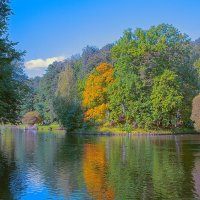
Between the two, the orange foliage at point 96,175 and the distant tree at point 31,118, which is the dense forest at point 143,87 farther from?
the orange foliage at point 96,175

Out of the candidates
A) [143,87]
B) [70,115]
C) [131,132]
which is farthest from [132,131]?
[70,115]

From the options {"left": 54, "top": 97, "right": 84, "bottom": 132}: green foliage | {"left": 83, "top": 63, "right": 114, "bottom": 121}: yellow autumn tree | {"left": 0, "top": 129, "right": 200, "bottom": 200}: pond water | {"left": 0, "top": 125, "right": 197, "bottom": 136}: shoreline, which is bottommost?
{"left": 0, "top": 129, "right": 200, "bottom": 200}: pond water

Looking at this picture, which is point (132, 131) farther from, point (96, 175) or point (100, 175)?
point (96, 175)

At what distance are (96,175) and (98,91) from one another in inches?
2164

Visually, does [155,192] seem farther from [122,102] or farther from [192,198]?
[122,102]

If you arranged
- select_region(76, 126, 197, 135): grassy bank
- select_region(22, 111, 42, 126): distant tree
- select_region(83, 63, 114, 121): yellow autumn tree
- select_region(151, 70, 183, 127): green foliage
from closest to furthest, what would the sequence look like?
select_region(151, 70, 183, 127): green foliage
select_region(76, 126, 197, 135): grassy bank
select_region(83, 63, 114, 121): yellow autumn tree
select_region(22, 111, 42, 126): distant tree

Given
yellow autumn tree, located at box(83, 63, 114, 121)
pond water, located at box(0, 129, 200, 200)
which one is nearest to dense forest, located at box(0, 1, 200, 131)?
yellow autumn tree, located at box(83, 63, 114, 121)

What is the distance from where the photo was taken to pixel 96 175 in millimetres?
28156

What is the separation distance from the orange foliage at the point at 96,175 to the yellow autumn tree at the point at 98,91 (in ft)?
126

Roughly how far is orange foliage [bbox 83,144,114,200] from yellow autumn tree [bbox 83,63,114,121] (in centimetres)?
3856

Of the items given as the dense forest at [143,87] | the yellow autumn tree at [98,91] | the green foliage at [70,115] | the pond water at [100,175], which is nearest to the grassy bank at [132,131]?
the dense forest at [143,87]

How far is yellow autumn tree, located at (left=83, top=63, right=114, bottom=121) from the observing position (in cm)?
8175

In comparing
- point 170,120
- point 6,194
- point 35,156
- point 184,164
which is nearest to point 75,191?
point 6,194

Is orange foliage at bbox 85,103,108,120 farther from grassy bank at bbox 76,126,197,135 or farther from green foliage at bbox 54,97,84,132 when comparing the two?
green foliage at bbox 54,97,84,132
